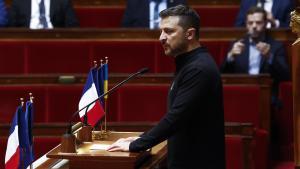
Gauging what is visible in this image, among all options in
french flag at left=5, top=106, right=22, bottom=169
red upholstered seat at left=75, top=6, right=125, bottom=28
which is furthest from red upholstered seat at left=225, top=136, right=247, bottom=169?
red upholstered seat at left=75, top=6, right=125, bottom=28

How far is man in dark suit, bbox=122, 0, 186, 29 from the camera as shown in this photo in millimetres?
2227

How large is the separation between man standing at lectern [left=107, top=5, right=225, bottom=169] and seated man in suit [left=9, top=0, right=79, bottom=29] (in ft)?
4.38

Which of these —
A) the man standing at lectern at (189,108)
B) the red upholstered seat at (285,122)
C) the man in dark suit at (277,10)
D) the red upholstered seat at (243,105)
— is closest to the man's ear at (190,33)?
the man standing at lectern at (189,108)

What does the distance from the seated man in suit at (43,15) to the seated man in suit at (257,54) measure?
0.59m

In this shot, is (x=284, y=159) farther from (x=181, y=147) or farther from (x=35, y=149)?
(x=181, y=147)

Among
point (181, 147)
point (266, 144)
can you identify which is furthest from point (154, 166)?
point (266, 144)

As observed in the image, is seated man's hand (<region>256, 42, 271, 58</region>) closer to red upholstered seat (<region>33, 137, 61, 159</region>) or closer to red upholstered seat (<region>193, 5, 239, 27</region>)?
red upholstered seat (<region>193, 5, 239, 27</region>)

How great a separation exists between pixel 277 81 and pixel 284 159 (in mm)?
202

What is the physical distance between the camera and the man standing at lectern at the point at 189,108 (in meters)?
0.91

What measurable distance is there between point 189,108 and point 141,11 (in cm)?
Answer: 135

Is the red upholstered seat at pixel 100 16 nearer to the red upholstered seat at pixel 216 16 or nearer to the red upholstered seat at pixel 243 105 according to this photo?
the red upholstered seat at pixel 216 16

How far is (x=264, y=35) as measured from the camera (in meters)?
1.89

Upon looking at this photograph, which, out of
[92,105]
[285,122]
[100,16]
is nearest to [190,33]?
[92,105]

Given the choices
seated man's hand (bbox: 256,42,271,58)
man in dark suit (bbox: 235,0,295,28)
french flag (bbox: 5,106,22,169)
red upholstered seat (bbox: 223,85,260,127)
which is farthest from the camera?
man in dark suit (bbox: 235,0,295,28)
